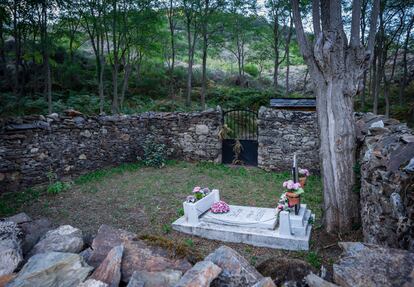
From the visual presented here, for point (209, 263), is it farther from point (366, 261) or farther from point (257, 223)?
point (257, 223)

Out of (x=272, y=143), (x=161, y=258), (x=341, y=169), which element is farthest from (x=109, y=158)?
(x=161, y=258)

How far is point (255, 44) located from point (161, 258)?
63.2ft

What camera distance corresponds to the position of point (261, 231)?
15.9ft

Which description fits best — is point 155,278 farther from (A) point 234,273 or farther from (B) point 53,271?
(B) point 53,271

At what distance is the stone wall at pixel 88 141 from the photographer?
7453 mm

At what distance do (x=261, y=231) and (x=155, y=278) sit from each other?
3.36m

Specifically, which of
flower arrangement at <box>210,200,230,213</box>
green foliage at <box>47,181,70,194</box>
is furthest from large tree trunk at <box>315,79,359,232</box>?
green foliage at <box>47,181,70,194</box>

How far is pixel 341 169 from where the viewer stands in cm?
452

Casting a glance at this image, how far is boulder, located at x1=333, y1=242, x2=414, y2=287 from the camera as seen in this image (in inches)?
62.6

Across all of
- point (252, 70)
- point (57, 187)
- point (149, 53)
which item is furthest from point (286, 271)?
point (252, 70)

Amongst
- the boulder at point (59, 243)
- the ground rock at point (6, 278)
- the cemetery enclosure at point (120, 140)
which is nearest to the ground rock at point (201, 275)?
the boulder at point (59, 243)

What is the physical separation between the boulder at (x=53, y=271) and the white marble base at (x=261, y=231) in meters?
3.30

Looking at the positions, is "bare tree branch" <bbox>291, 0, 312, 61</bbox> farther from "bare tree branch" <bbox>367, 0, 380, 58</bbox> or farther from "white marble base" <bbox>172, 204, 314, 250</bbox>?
"white marble base" <bbox>172, 204, 314, 250</bbox>

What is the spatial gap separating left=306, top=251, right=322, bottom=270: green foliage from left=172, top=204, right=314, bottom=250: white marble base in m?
0.22
